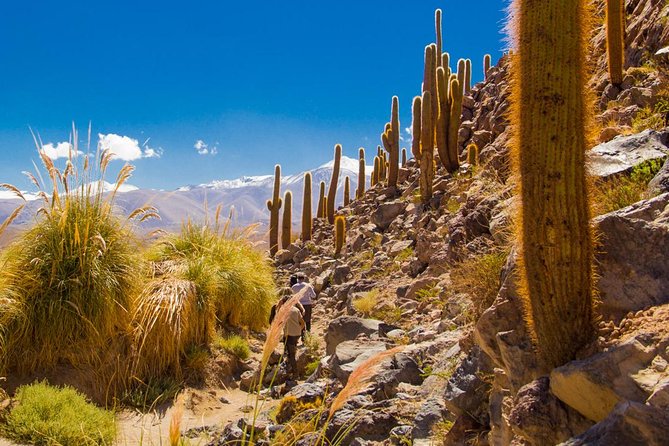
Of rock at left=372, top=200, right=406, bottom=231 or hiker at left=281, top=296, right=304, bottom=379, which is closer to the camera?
hiker at left=281, top=296, right=304, bottom=379

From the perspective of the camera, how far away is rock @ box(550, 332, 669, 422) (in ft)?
7.02

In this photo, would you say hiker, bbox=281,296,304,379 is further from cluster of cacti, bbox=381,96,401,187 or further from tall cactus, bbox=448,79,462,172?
cluster of cacti, bbox=381,96,401,187

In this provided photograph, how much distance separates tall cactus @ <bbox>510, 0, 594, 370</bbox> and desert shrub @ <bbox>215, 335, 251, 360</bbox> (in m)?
5.60

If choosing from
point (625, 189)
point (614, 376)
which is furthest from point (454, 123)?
point (614, 376)

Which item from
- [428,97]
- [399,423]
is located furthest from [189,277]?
[428,97]

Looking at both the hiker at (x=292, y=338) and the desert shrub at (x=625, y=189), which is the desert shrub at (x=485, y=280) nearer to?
the desert shrub at (x=625, y=189)

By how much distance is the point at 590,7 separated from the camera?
9.29ft

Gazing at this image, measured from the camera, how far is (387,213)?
16.2 meters

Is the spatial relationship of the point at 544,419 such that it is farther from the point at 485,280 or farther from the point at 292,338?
the point at 292,338

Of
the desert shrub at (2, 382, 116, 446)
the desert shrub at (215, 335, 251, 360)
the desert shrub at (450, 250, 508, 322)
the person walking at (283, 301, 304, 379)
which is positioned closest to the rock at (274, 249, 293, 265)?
the desert shrub at (215, 335, 251, 360)

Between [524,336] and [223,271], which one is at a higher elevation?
[223,271]

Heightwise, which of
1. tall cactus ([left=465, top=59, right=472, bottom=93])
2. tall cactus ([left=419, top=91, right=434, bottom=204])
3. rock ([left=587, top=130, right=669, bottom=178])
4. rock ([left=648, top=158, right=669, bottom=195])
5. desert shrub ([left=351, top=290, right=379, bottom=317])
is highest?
tall cactus ([left=465, top=59, right=472, bottom=93])

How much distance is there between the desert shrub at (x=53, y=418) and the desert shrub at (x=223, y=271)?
249 cm

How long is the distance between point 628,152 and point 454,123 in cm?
1081
